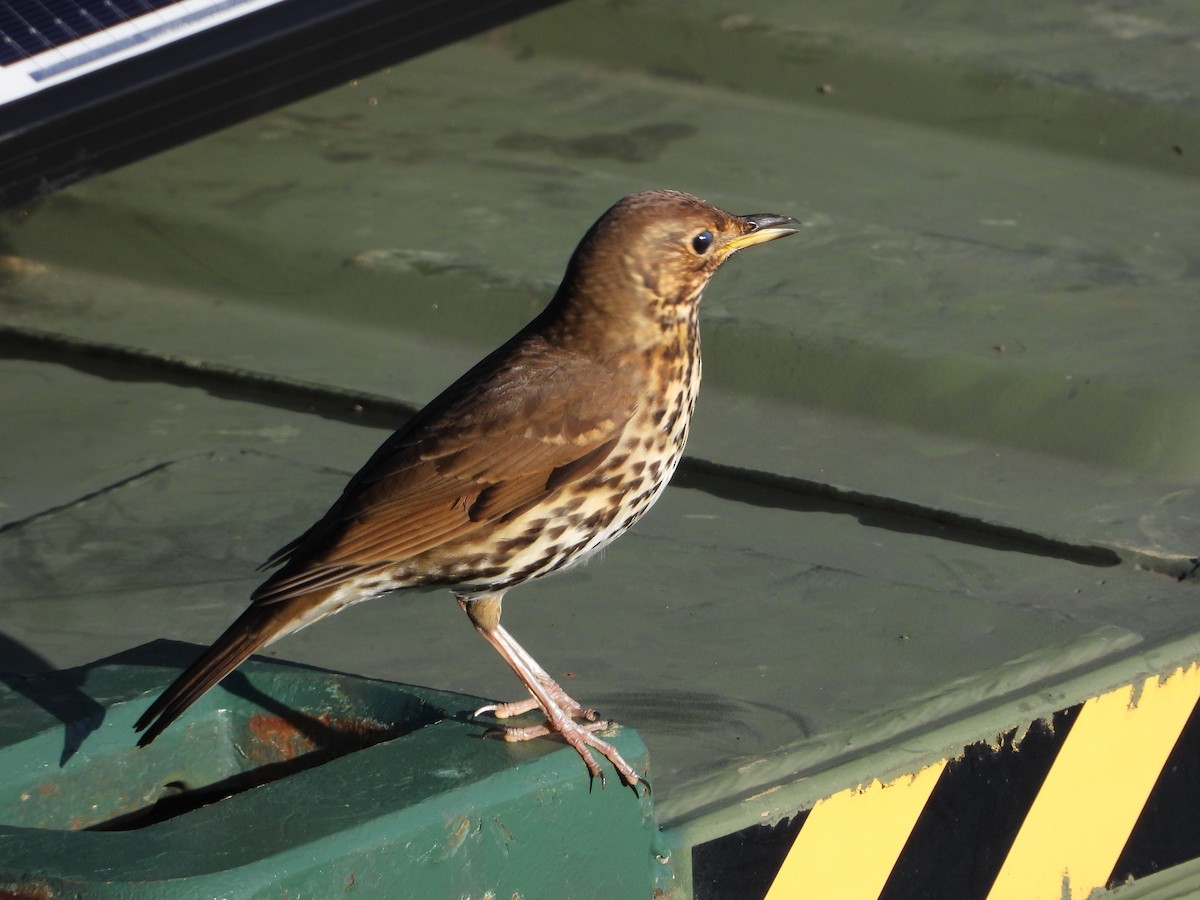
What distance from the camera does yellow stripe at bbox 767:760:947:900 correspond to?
2877 mm

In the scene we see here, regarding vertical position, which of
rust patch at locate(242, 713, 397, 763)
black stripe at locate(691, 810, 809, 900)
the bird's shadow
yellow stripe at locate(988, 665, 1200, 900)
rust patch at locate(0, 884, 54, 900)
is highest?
rust patch at locate(0, 884, 54, 900)

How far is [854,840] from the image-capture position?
2939mm

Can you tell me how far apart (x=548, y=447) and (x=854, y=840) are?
2.61 ft

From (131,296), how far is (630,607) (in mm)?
2117

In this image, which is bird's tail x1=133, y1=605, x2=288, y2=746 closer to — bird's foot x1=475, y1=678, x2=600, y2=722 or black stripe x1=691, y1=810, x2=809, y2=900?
bird's foot x1=475, y1=678, x2=600, y2=722

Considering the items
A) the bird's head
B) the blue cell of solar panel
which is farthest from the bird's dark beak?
the blue cell of solar panel

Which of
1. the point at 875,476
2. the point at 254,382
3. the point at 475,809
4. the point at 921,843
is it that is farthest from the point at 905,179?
the point at 475,809

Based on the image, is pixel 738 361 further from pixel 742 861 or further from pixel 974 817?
pixel 742 861

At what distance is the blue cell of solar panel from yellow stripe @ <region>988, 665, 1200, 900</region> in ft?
9.45

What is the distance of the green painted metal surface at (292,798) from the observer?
84.4 inches

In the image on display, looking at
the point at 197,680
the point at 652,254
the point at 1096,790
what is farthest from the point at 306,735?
the point at 1096,790

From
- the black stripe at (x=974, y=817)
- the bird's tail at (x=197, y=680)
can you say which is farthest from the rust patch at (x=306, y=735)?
the black stripe at (x=974, y=817)

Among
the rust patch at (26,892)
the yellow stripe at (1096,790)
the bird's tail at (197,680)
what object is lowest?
the yellow stripe at (1096,790)

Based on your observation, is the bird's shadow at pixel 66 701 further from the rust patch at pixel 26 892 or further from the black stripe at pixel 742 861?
the black stripe at pixel 742 861
